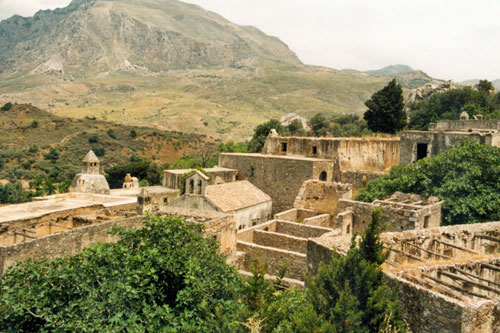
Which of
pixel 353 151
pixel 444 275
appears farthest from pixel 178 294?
pixel 353 151

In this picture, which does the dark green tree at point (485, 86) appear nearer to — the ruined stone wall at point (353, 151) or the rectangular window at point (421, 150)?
the ruined stone wall at point (353, 151)

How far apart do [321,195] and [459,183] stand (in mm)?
7879

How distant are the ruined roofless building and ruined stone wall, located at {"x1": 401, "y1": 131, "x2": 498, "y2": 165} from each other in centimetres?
2137

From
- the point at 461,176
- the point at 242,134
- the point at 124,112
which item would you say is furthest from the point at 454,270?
the point at 124,112

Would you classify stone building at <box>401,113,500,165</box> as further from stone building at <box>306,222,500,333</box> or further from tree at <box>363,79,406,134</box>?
stone building at <box>306,222,500,333</box>

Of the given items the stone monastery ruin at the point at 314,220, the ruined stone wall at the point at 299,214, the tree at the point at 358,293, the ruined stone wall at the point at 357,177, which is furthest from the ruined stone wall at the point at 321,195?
the tree at the point at 358,293

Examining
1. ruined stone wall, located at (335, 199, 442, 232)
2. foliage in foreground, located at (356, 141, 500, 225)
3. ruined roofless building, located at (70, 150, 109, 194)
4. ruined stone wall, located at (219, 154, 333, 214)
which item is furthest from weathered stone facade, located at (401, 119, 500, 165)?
ruined roofless building, located at (70, 150, 109, 194)

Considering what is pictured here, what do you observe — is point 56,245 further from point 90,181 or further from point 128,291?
point 90,181

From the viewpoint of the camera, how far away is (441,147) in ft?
69.2

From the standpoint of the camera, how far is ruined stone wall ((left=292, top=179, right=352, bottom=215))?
20.3 m

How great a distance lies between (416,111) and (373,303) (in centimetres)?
3603

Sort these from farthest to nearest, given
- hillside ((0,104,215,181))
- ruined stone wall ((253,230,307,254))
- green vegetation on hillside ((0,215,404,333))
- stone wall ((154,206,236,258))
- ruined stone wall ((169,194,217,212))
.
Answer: hillside ((0,104,215,181)) < ruined stone wall ((169,194,217,212)) < ruined stone wall ((253,230,307,254)) < stone wall ((154,206,236,258)) < green vegetation on hillside ((0,215,404,333))

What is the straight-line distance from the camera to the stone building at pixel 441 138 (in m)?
19.5

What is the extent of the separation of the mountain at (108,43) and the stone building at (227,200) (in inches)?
5314
